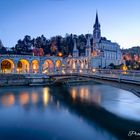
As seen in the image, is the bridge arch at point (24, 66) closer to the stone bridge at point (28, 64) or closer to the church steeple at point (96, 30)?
the stone bridge at point (28, 64)

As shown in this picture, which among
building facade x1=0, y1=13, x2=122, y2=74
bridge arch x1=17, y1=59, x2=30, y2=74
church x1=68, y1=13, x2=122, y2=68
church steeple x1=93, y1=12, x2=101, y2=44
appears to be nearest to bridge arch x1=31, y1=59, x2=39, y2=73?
building facade x1=0, y1=13, x2=122, y2=74

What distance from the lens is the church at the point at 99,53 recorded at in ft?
362

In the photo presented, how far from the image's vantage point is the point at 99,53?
119m

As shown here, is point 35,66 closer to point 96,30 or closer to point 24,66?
point 24,66

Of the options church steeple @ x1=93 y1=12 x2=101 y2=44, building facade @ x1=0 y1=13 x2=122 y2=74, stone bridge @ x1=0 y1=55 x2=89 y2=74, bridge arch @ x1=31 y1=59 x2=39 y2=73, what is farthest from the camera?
church steeple @ x1=93 y1=12 x2=101 y2=44

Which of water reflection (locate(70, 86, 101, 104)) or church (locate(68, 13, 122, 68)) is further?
church (locate(68, 13, 122, 68))

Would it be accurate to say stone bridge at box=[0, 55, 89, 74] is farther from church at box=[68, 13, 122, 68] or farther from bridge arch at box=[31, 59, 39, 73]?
church at box=[68, 13, 122, 68]

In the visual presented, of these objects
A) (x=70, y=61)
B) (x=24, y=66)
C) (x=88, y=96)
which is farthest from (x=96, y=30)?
(x=88, y=96)

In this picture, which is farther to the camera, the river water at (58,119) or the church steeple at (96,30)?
the church steeple at (96,30)

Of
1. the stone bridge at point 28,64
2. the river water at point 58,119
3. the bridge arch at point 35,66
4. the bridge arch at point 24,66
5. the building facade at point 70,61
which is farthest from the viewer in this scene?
the bridge arch at point 35,66

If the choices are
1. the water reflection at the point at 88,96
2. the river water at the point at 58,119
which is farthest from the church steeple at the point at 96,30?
the river water at the point at 58,119

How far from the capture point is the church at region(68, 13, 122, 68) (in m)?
110

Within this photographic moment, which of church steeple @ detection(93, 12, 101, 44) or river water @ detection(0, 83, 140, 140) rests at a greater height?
church steeple @ detection(93, 12, 101, 44)

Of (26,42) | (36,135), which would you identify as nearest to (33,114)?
(36,135)
